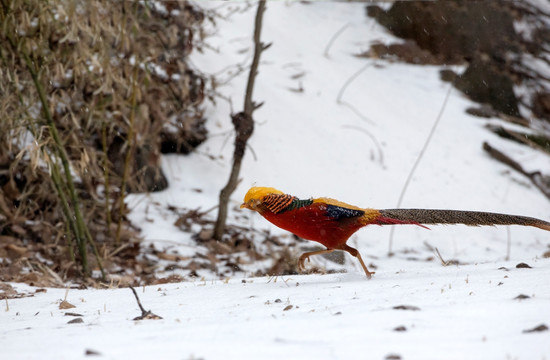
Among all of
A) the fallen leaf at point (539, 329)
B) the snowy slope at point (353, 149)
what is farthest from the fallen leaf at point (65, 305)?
the snowy slope at point (353, 149)

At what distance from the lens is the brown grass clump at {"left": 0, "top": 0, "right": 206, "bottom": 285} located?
15.1 feet

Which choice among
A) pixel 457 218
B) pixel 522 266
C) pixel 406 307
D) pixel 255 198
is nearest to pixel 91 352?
pixel 406 307

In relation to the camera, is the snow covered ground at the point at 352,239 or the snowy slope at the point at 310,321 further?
the snow covered ground at the point at 352,239

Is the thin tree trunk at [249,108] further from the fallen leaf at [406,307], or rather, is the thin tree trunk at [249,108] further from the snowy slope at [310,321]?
the fallen leaf at [406,307]

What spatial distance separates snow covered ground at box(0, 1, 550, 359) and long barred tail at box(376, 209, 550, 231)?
24 cm

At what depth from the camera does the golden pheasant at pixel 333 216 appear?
119 inches

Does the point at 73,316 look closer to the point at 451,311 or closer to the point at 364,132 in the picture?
the point at 451,311

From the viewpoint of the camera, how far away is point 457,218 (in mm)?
3053

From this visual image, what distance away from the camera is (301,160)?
7.95 metres

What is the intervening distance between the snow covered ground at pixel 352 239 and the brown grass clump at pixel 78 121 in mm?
504

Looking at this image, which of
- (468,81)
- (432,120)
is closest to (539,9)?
(468,81)

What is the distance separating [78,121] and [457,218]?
372cm

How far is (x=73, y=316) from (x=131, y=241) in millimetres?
3113

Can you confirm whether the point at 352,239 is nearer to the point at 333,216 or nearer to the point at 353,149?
the point at 353,149
